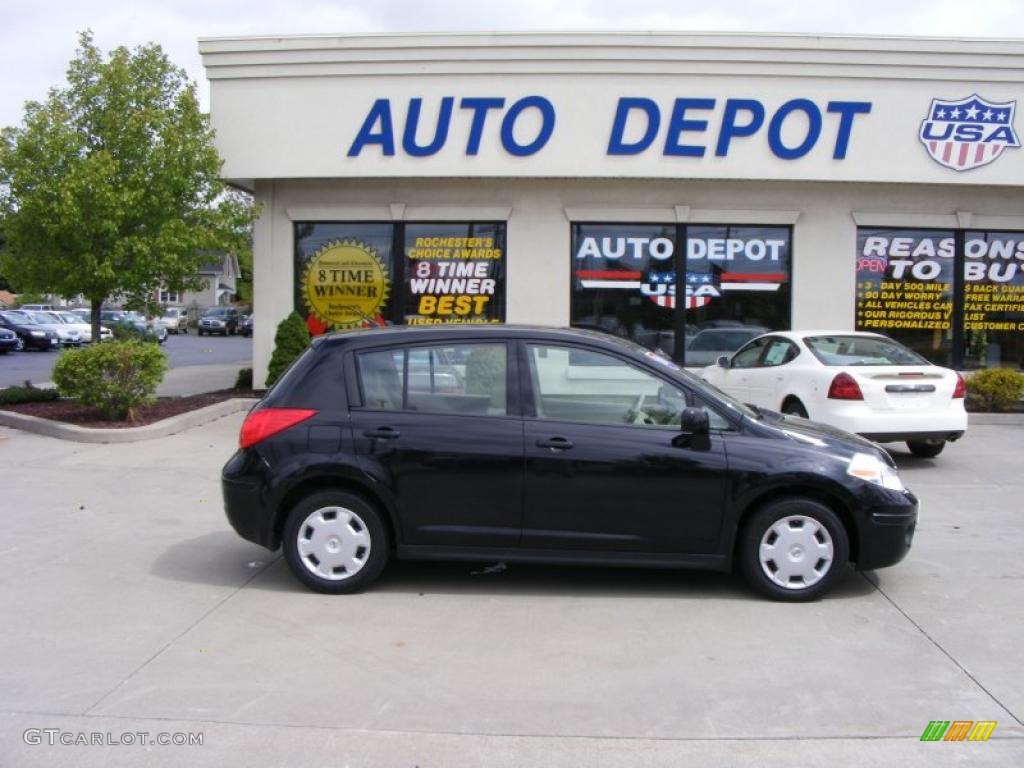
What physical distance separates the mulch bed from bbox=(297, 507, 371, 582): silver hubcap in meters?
6.78

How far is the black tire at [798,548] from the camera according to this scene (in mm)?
5738

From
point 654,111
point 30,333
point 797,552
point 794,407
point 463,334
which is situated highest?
point 654,111

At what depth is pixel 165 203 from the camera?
13336 mm

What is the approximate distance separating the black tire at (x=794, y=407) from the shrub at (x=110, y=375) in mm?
7642

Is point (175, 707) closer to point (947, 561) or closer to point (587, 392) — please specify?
point (587, 392)

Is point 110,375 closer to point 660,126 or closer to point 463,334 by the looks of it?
point 463,334

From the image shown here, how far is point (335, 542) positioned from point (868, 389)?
6316mm

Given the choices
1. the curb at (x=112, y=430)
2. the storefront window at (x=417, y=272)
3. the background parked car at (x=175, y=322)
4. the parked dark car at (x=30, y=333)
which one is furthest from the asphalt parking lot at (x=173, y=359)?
the background parked car at (x=175, y=322)

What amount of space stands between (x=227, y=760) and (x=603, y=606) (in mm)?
2555

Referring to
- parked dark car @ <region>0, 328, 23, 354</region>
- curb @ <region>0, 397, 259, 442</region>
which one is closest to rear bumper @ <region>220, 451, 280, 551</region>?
curb @ <region>0, 397, 259, 442</region>

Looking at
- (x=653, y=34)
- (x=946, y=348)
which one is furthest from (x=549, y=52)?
(x=946, y=348)

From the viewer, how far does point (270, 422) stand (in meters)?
5.98

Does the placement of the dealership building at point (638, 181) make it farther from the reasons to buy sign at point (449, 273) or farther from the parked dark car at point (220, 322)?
the parked dark car at point (220, 322)

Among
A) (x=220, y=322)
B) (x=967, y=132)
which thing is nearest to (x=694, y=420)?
(x=967, y=132)
